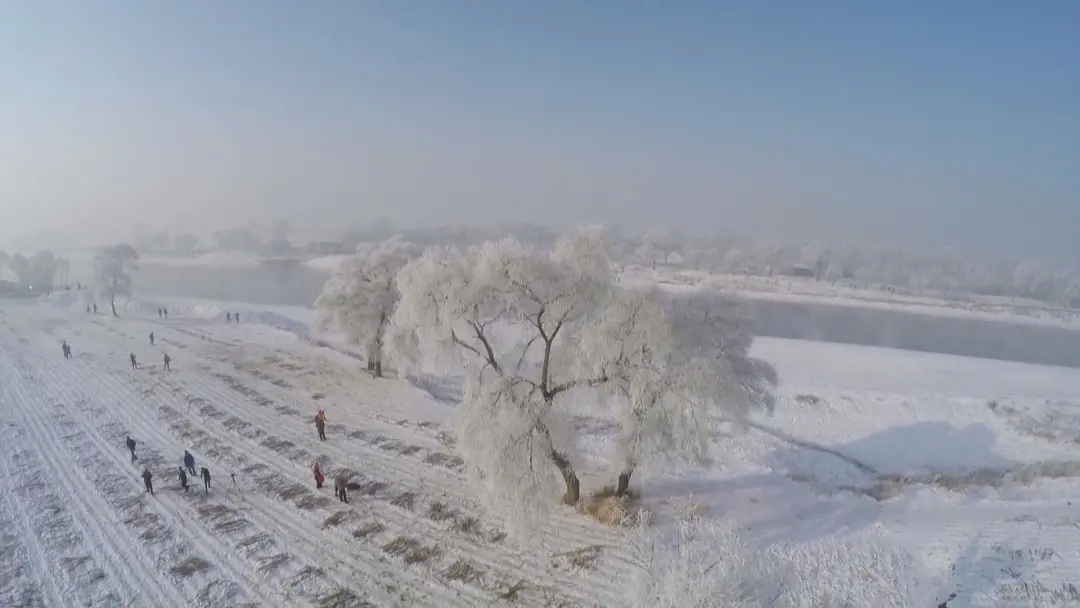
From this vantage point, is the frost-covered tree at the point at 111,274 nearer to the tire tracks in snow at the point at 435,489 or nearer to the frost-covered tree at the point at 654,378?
the tire tracks in snow at the point at 435,489

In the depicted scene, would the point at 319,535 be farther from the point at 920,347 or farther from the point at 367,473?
the point at 920,347

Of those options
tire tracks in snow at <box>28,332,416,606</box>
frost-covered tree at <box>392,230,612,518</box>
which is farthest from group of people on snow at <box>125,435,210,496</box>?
frost-covered tree at <box>392,230,612,518</box>

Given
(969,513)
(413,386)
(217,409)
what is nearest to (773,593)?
(969,513)

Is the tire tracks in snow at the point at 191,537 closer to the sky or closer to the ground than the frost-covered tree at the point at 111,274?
closer to the ground

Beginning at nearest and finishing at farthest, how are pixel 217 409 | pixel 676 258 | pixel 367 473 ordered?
pixel 367 473 < pixel 217 409 < pixel 676 258

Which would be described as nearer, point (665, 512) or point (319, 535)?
point (319, 535)

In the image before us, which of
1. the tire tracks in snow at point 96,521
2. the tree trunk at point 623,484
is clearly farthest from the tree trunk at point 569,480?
the tire tracks in snow at point 96,521
